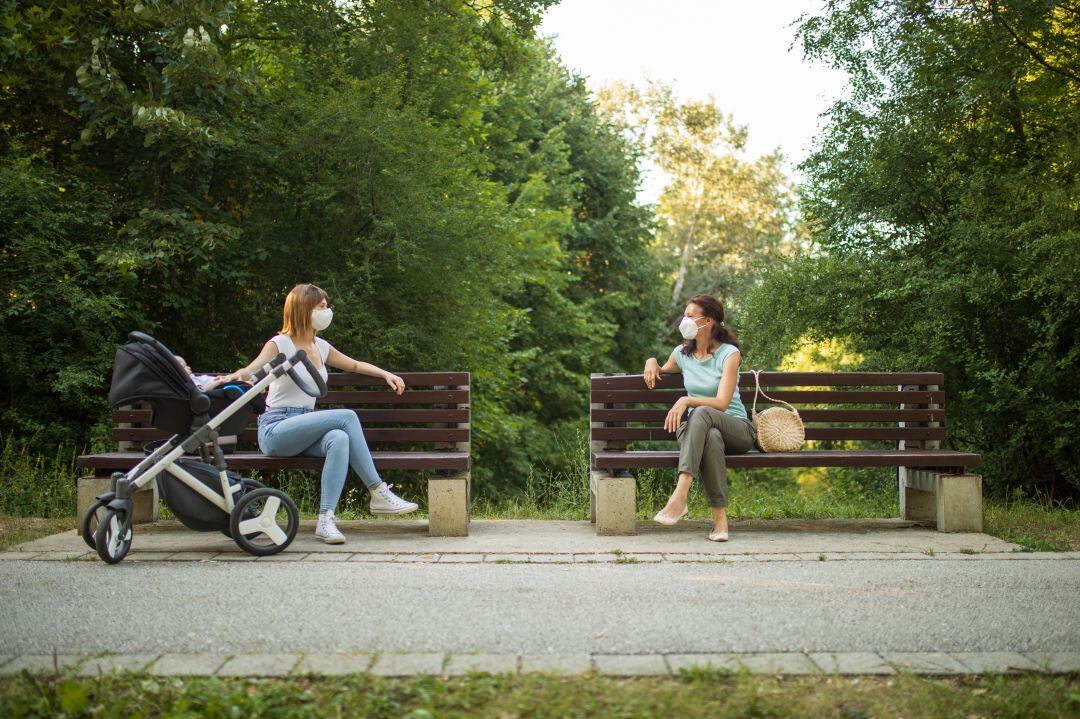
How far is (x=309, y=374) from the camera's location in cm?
649

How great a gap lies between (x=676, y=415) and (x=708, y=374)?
0.46m

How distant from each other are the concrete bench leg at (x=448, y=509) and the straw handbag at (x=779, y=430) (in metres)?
2.12

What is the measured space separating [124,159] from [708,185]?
3048 cm

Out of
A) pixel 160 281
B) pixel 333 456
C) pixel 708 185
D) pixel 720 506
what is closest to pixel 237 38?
pixel 160 281

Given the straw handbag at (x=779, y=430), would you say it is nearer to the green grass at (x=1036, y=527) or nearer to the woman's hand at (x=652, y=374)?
the woman's hand at (x=652, y=374)

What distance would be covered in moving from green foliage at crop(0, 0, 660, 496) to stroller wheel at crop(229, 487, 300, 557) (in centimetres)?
535

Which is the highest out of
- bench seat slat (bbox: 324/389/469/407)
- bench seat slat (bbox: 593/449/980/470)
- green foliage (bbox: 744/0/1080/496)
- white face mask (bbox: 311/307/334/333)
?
green foliage (bbox: 744/0/1080/496)

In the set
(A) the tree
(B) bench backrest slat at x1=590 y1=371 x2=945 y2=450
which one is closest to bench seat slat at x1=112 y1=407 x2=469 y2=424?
(B) bench backrest slat at x1=590 y1=371 x2=945 y2=450

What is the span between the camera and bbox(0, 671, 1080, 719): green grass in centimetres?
317

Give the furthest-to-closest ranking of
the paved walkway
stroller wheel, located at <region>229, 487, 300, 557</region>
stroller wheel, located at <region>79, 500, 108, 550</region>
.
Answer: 1. the paved walkway
2. stroller wheel, located at <region>229, 487, 300, 557</region>
3. stroller wheel, located at <region>79, 500, 108, 550</region>

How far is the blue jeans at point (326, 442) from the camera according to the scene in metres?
6.50

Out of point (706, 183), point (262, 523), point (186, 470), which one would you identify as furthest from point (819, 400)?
point (706, 183)

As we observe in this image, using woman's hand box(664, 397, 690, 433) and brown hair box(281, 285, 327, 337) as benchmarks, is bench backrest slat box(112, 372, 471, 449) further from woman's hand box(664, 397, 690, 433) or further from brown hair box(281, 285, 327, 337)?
woman's hand box(664, 397, 690, 433)

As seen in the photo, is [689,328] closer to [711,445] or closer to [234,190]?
[711,445]
